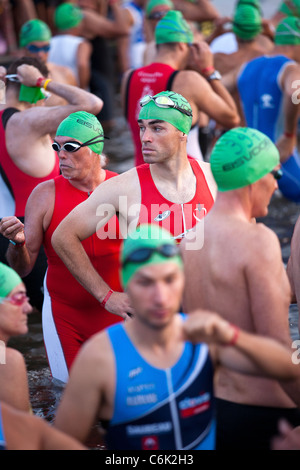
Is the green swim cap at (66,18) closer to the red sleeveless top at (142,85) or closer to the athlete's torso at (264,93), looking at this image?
the athlete's torso at (264,93)

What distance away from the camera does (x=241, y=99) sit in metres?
8.56

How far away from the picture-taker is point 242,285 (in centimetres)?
327

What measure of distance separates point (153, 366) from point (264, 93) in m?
5.76

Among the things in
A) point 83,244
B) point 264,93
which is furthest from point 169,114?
point 264,93

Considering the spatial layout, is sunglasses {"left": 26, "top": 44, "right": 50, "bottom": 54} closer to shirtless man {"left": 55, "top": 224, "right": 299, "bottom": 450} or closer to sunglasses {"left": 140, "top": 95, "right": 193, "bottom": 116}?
sunglasses {"left": 140, "top": 95, "right": 193, "bottom": 116}

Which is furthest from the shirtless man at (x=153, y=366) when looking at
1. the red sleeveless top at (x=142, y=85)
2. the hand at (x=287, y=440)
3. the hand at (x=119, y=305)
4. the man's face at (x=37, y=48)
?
the man's face at (x=37, y=48)

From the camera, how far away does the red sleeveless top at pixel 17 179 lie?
5.86m

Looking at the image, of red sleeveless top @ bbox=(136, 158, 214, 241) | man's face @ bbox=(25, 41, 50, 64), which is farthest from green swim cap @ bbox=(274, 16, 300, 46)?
red sleeveless top @ bbox=(136, 158, 214, 241)

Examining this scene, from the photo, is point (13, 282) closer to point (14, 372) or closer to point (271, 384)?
point (14, 372)

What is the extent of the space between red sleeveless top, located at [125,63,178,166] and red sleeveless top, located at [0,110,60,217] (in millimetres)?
1552

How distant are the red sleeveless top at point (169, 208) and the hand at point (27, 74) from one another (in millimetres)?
1720

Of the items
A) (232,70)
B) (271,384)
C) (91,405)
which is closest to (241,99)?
(232,70)

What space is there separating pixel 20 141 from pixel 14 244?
1179 mm

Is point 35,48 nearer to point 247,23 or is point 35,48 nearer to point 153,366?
point 247,23
